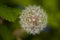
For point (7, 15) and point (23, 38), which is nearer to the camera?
point (7, 15)

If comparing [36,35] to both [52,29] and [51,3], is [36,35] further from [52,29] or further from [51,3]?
[51,3]

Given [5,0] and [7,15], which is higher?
[5,0]

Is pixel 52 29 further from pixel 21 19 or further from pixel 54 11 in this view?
pixel 21 19

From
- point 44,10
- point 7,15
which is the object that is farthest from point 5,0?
point 44,10

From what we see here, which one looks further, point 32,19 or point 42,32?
point 42,32

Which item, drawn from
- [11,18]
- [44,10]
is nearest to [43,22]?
[44,10]

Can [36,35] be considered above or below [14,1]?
below
